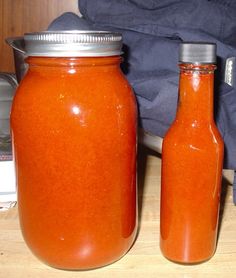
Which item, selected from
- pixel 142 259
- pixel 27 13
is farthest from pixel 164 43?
pixel 27 13

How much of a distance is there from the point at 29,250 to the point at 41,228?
71mm

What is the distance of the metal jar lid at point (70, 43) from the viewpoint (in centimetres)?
44

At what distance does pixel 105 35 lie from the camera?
454mm

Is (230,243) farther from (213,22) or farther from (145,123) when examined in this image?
(213,22)

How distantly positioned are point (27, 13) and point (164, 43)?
0.49 meters

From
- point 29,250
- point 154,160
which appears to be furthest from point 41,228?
point 154,160

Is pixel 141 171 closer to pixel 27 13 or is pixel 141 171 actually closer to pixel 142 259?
pixel 142 259

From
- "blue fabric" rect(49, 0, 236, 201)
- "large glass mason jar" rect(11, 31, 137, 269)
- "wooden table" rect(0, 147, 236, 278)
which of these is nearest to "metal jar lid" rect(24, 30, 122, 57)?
"large glass mason jar" rect(11, 31, 137, 269)

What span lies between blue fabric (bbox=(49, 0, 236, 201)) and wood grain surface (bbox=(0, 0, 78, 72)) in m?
0.37

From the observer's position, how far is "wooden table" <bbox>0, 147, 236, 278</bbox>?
510 millimetres

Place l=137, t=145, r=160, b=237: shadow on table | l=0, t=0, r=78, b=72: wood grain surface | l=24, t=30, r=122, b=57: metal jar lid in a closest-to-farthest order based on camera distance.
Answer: l=24, t=30, r=122, b=57: metal jar lid, l=137, t=145, r=160, b=237: shadow on table, l=0, t=0, r=78, b=72: wood grain surface

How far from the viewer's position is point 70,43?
44 centimetres

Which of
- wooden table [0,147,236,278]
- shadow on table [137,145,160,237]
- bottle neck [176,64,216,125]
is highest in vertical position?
bottle neck [176,64,216,125]

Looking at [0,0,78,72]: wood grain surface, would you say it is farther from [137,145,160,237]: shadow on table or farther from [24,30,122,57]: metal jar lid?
[24,30,122,57]: metal jar lid
